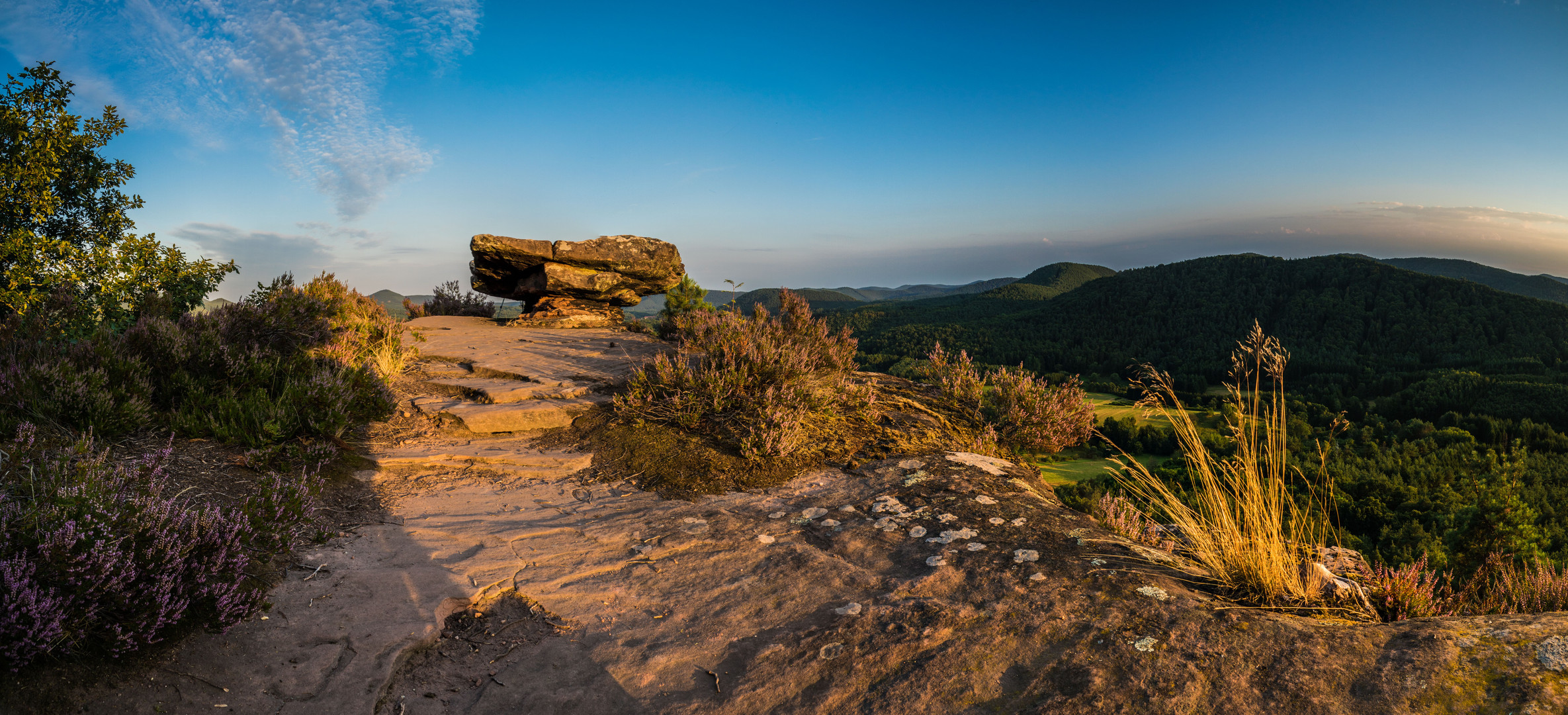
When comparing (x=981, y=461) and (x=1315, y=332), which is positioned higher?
(x=981, y=461)

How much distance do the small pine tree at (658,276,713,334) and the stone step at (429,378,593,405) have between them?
197 inches

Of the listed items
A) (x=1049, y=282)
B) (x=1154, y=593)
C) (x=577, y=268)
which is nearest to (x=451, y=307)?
(x=577, y=268)

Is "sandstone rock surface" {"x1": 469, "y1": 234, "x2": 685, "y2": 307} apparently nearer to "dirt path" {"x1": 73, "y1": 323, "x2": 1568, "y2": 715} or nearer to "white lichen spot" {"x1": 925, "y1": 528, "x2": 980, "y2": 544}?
"dirt path" {"x1": 73, "y1": 323, "x2": 1568, "y2": 715}

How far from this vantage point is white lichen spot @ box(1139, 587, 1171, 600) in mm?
2611

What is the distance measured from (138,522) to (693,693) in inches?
93.4

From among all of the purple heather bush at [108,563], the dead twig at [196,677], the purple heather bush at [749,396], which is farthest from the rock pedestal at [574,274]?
the dead twig at [196,677]

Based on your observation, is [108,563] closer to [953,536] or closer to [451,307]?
[953,536]

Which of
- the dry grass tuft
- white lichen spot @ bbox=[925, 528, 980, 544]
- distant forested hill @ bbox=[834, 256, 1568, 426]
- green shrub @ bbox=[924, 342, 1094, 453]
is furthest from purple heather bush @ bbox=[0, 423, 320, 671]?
distant forested hill @ bbox=[834, 256, 1568, 426]

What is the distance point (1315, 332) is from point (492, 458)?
72487 mm

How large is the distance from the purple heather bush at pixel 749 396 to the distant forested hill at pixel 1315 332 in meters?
33.1

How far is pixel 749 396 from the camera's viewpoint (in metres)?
5.88

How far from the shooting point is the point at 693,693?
2402mm

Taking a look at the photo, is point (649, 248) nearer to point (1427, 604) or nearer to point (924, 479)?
point (924, 479)

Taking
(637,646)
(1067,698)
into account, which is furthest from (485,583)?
(1067,698)
